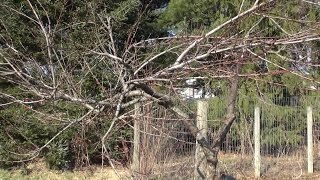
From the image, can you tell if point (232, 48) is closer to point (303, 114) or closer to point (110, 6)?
point (110, 6)

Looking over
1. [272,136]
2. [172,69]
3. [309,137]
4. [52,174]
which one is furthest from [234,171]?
[172,69]

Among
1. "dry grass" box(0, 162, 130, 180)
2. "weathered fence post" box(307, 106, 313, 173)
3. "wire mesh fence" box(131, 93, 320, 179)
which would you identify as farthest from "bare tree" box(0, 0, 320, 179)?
"weathered fence post" box(307, 106, 313, 173)

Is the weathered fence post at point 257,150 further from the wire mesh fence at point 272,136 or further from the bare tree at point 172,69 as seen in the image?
the bare tree at point 172,69

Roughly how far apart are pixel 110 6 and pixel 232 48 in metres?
7.98

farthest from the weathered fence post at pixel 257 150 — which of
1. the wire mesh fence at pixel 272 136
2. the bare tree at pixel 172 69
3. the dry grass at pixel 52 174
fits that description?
the bare tree at pixel 172 69

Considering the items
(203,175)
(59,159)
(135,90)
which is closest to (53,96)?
(135,90)

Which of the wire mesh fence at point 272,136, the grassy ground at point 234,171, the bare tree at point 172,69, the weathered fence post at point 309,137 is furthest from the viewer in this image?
the weathered fence post at point 309,137

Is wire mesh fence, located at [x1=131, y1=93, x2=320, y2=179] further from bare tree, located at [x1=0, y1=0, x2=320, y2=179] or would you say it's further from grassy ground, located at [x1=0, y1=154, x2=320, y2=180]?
bare tree, located at [x1=0, y1=0, x2=320, y2=179]

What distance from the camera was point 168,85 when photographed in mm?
3832

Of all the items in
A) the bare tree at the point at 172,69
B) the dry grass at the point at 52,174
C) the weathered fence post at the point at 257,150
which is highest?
the bare tree at the point at 172,69

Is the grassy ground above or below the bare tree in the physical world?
below

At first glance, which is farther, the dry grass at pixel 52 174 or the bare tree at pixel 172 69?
the dry grass at pixel 52 174

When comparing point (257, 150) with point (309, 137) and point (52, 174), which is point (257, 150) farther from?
point (52, 174)

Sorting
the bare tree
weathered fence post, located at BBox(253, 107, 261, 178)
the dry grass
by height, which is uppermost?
the bare tree
